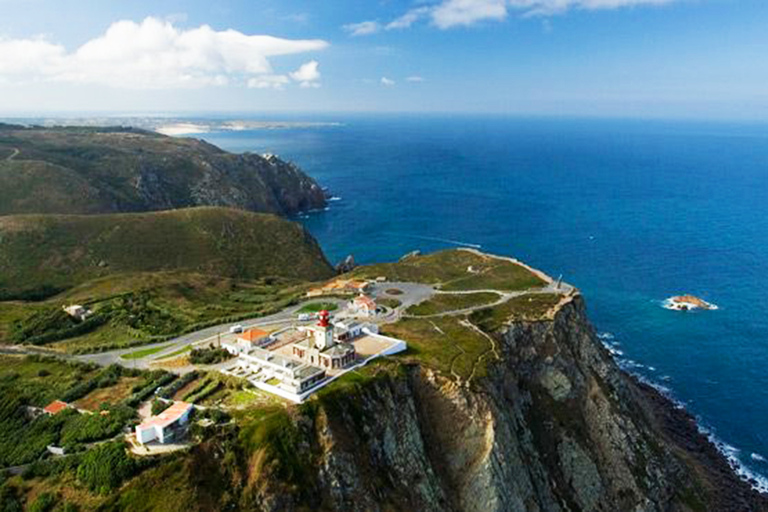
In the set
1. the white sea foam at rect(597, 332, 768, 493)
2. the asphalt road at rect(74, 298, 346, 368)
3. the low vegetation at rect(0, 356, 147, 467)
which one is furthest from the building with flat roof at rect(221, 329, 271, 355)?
the white sea foam at rect(597, 332, 768, 493)

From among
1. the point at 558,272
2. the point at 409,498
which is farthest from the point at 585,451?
the point at 558,272

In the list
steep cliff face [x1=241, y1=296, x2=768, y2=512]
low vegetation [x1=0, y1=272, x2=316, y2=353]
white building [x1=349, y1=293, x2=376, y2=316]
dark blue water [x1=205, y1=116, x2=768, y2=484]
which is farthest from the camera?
dark blue water [x1=205, y1=116, x2=768, y2=484]

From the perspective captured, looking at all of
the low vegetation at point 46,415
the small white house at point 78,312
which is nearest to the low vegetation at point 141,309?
the small white house at point 78,312

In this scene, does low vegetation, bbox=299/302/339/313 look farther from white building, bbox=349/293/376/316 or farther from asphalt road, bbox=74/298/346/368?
white building, bbox=349/293/376/316

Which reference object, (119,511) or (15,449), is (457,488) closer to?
(119,511)

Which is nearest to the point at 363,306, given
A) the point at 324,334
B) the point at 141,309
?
the point at 324,334

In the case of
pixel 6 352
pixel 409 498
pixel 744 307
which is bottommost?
pixel 744 307

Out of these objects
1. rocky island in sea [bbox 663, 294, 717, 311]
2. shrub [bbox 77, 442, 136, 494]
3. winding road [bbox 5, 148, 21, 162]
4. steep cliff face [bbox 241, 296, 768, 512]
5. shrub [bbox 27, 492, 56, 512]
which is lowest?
rocky island in sea [bbox 663, 294, 717, 311]

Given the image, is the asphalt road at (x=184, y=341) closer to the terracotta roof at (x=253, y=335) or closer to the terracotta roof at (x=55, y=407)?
the terracotta roof at (x=253, y=335)

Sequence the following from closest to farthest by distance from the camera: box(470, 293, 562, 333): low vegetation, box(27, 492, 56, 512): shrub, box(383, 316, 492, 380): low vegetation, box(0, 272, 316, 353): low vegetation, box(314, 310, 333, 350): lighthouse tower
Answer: box(27, 492, 56, 512): shrub
box(314, 310, 333, 350): lighthouse tower
box(383, 316, 492, 380): low vegetation
box(0, 272, 316, 353): low vegetation
box(470, 293, 562, 333): low vegetation
